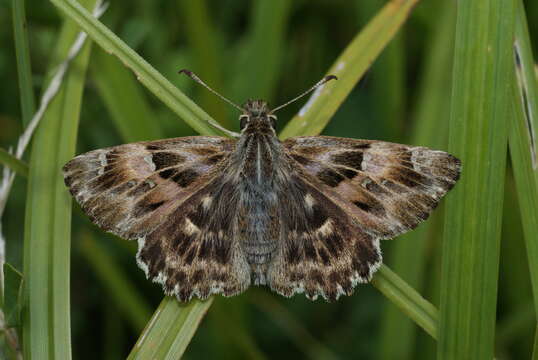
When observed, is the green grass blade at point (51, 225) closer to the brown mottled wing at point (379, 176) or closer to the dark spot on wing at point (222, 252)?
the dark spot on wing at point (222, 252)

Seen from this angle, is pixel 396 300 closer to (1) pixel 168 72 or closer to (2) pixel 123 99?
(2) pixel 123 99

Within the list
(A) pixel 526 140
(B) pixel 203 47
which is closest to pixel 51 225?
(B) pixel 203 47

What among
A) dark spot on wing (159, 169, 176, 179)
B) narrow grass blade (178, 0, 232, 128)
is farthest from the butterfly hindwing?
narrow grass blade (178, 0, 232, 128)

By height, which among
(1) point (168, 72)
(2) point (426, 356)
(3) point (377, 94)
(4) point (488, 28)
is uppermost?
(3) point (377, 94)

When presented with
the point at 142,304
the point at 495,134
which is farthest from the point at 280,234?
the point at 142,304

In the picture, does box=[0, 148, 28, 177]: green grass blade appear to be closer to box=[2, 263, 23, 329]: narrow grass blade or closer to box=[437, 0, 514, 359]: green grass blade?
box=[2, 263, 23, 329]: narrow grass blade

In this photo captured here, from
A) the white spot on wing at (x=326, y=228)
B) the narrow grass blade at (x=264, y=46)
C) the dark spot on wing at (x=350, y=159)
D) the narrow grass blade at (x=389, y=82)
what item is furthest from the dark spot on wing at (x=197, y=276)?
the narrow grass blade at (x=389, y=82)

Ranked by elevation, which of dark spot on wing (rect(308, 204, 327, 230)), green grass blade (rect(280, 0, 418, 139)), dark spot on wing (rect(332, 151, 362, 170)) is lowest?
dark spot on wing (rect(308, 204, 327, 230))
